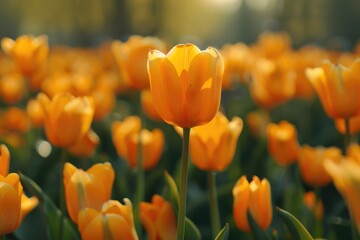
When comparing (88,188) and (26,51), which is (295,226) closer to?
(88,188)

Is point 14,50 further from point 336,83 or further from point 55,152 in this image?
point 336,83

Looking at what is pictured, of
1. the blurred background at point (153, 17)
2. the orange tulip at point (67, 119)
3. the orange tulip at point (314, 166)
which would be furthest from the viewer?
the blurred background at point (153, 17)

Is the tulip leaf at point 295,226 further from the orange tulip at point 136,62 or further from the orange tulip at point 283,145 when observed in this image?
the orange tulip at point 136,62

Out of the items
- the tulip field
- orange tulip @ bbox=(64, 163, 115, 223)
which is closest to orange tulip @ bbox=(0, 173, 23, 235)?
the tulip field

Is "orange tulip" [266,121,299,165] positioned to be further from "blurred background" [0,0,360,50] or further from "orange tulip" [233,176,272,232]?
"blurred background" [0,0,360,50]

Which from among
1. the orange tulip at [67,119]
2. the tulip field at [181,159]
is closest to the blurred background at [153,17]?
the tulip field at [181,159]

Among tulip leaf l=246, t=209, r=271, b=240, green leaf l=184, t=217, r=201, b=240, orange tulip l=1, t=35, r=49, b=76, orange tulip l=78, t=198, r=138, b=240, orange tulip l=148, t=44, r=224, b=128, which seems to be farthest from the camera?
orange tulip l=1, t=35, r=49, b=76

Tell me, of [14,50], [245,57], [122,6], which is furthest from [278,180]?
[122,6]
